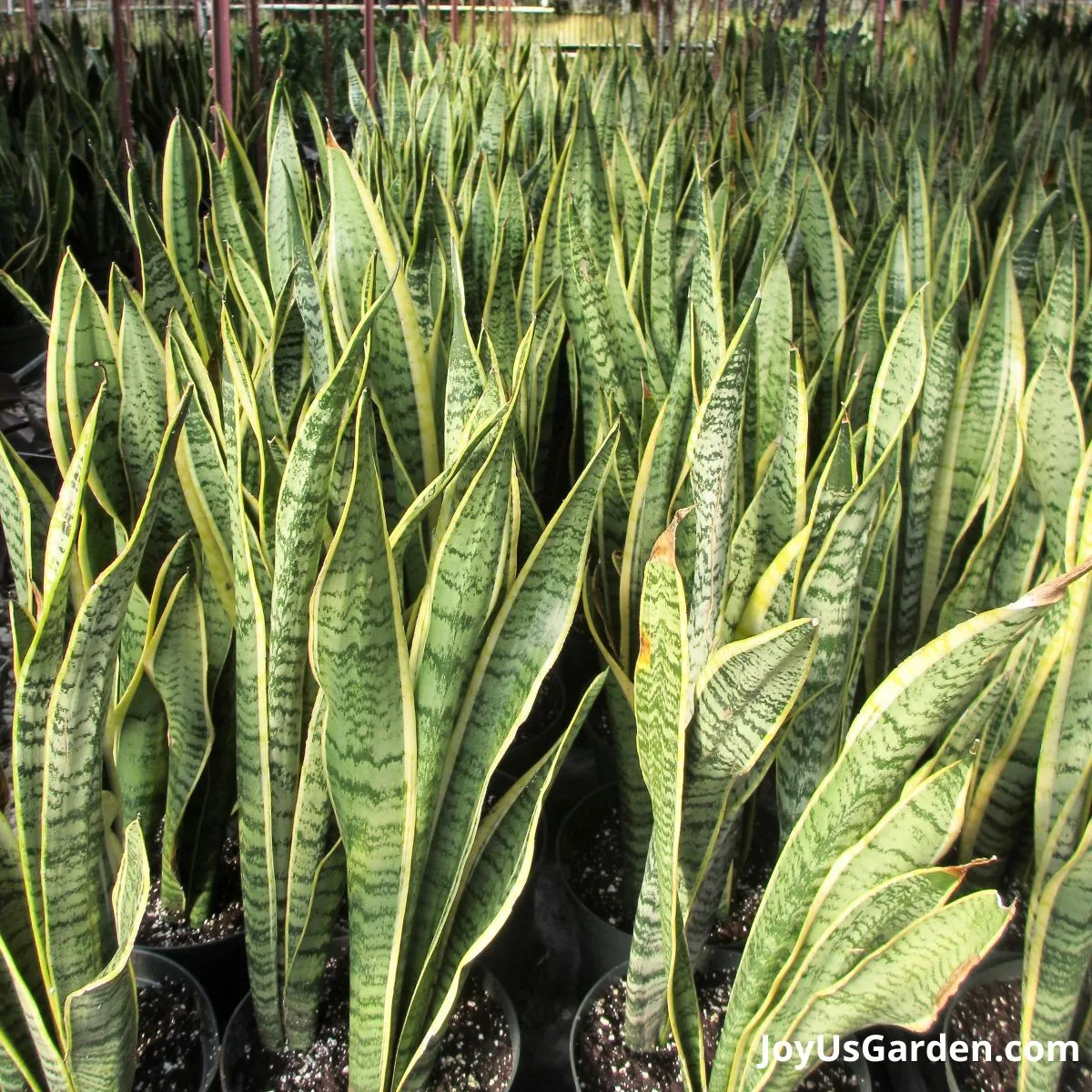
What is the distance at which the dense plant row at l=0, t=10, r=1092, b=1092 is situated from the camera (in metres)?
0.51

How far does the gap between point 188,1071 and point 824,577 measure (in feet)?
1.83

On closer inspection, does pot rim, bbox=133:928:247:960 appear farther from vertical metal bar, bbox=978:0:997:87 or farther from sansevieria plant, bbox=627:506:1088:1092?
vertical metal bar, bbox=978:0:997:87

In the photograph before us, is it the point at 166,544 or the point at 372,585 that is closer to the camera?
Answer: the point at 372,585

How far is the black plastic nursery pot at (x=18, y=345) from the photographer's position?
77.6 inches

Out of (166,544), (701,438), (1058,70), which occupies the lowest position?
(166,544)

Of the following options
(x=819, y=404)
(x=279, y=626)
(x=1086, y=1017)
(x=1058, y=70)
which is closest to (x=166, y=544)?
(x=279, y=626)

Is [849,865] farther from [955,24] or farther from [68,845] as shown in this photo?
[955,24]

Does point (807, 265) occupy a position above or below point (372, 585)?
above

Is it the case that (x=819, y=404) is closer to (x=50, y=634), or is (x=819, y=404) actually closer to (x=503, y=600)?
(x=503, y=600)

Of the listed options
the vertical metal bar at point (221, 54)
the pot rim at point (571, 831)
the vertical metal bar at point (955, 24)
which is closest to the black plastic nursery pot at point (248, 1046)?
the pot rim at point (571, 831)

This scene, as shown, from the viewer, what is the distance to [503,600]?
608 millimetres

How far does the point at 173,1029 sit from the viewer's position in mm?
729

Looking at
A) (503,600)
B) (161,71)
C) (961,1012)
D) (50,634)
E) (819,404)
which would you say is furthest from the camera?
(161,71)

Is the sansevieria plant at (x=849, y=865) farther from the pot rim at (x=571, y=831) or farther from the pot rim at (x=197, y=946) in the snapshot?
the pot rim at (x=197, y=946)
